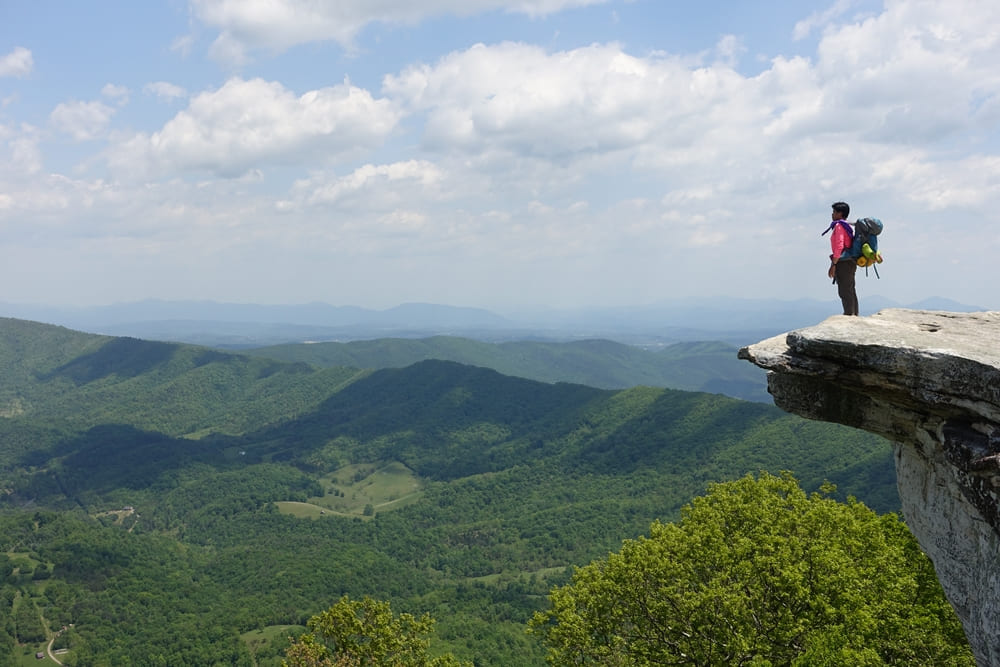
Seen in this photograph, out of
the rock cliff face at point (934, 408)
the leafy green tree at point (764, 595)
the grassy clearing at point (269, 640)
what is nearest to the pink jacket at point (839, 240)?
the rock cliff face at point (934, 408)

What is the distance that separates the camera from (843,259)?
17641mm

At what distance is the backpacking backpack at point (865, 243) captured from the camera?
17172 millimetres

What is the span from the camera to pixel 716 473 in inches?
7594

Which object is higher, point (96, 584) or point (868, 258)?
point (868, 258)

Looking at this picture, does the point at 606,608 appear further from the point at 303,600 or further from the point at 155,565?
the point at 155,565

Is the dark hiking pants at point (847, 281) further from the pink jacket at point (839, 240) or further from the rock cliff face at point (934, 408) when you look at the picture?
the rock cliff face at point (934, 408)

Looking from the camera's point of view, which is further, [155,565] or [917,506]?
[155,565]

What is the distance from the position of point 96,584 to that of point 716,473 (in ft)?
604

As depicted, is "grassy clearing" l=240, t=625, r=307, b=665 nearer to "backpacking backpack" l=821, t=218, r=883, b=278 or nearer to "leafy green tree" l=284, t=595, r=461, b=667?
"leafy green tree" l=284, t=595, r=461, b=667

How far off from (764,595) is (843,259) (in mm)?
13860

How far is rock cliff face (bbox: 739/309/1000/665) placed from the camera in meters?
11.0

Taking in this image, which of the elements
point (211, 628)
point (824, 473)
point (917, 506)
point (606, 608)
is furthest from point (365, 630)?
point (824, 473)

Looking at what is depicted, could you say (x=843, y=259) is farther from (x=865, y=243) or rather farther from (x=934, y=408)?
(x=934, y=408)

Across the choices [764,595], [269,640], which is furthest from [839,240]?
[269,640]
